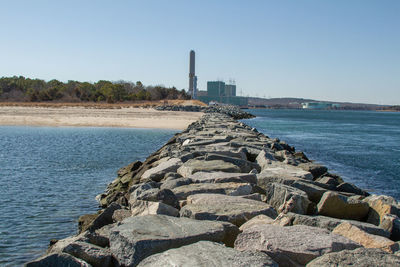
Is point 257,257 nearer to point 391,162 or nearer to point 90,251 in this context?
point 90,251

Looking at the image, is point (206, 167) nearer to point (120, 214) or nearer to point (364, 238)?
point (120, 214)

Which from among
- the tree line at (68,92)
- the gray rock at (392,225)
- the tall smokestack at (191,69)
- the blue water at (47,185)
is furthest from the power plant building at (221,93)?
the gray rock at (392,225)

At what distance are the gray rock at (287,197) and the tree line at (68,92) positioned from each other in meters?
56.8

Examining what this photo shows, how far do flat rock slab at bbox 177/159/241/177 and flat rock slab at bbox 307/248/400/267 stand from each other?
3.51 m

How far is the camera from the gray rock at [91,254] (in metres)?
3.20

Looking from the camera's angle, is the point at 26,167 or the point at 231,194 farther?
the point at 26,167

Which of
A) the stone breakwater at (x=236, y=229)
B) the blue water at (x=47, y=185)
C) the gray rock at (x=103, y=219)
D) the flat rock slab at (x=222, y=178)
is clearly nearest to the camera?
the stone breakwater at (x=236, y=229)

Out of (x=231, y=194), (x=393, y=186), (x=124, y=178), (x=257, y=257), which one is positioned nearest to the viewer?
(x=257, y=257)

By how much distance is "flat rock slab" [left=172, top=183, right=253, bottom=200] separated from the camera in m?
4.87

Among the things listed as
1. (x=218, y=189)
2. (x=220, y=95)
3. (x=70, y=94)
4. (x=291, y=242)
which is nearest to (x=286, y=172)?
(x=218, y=189)

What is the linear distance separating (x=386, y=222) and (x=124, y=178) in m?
5.45

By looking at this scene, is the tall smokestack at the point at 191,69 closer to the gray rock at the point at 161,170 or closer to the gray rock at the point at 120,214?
the gray rock at the point at 161,170

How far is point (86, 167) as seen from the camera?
35.8ft

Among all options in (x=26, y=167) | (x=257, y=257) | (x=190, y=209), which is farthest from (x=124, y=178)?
(x=257, y=257)
